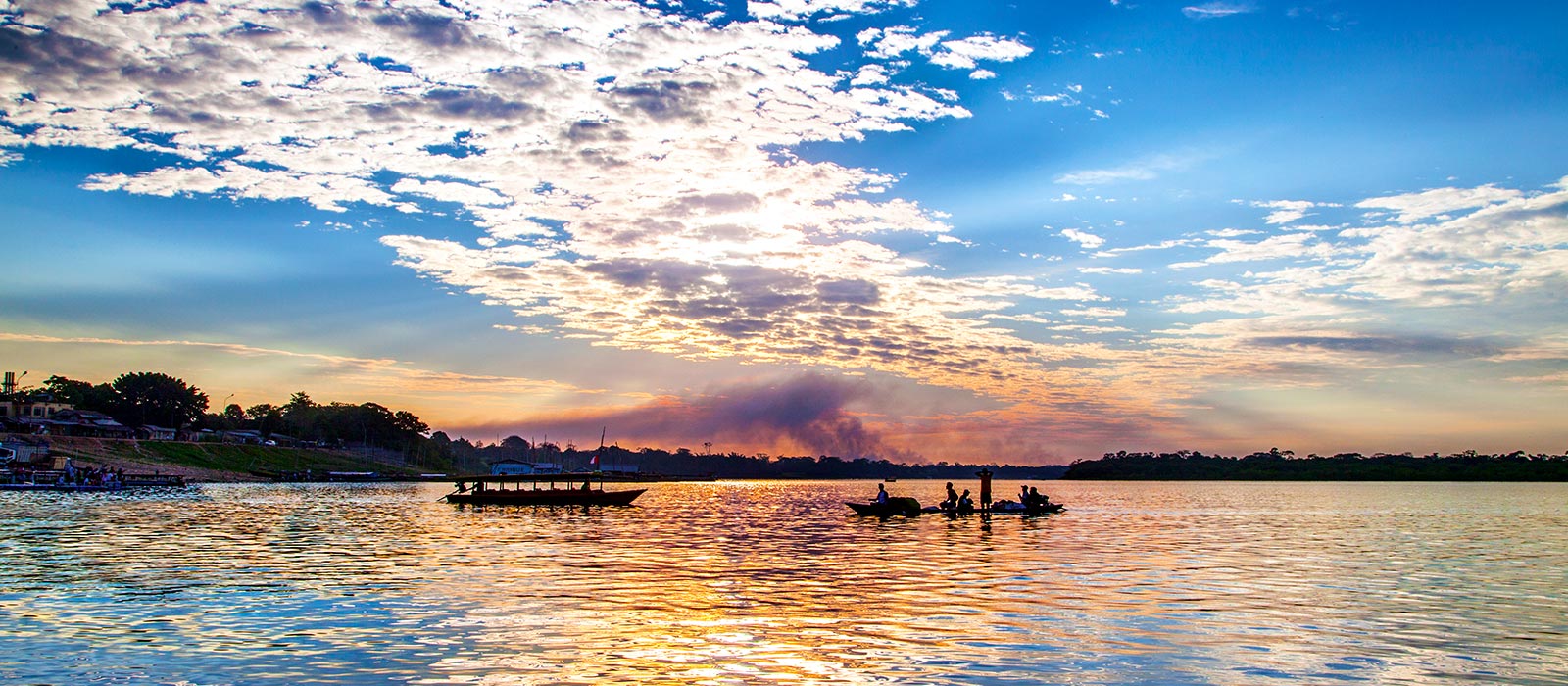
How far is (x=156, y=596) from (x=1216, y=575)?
111ft

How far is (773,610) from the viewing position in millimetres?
26781

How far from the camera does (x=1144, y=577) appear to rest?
114 feet

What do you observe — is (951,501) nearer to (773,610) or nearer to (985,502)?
(985,502)

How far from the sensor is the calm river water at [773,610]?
19.3 meters

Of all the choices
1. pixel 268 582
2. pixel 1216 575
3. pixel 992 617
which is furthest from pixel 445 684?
pixel 1216 575

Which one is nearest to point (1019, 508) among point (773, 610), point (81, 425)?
point (773, 610)

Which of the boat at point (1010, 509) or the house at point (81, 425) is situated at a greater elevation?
the house at point (81, 425)

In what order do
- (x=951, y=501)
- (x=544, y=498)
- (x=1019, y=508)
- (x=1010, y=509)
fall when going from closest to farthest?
(x=951, y=501) → (x=1019, y=508) → (x=1010, y=509) → (x=544, y=498)

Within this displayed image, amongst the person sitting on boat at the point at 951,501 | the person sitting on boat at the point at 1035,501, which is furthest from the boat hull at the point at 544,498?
the person sitting on boat at the point at 1035,501

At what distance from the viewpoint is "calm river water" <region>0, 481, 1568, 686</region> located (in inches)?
759

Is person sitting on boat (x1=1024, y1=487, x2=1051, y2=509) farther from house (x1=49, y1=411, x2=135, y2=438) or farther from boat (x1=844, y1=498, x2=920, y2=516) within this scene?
house (x1=49, y1=411, x2=135, y2=438)

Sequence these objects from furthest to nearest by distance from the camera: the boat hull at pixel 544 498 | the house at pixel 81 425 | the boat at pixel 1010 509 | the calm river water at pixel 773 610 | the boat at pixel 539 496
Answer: the house at pixel 81 425 < the boat hull at pixel 544 498 < the boat at pixel 539 496 < the boat at pixel 1010 509 < the calm river water at pixel 773 610

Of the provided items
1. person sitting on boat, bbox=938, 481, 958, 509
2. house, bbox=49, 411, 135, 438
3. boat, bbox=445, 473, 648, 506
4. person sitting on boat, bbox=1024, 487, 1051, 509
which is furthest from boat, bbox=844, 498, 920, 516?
house, bbox=49, 411, 135, 438

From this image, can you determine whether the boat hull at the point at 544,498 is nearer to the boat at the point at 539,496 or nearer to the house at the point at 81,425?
the boat at the point at 539,496
